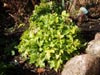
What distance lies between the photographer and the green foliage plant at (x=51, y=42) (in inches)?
220

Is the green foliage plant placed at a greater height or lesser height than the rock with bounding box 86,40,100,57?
greater

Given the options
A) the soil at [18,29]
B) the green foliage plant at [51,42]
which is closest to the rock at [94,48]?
the green foliage plant at [51,42]

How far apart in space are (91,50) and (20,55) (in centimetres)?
137

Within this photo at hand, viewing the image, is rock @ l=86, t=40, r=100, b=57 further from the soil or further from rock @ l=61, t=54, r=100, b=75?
the soil

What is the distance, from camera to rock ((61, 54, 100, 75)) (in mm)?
5293

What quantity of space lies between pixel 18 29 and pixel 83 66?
2089 mm

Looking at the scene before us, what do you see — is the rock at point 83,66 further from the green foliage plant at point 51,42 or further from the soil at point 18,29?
the soil at point 18,29

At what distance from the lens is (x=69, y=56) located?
5.68m

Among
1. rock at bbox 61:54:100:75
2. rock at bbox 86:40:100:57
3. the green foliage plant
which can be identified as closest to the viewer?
rock at bbox 61:54:100:75

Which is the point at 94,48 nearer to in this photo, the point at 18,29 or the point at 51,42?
the point at 51,42

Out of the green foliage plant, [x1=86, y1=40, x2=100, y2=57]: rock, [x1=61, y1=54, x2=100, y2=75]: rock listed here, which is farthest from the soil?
[x1=86, y1=40, x2=100, y2=57]: rock

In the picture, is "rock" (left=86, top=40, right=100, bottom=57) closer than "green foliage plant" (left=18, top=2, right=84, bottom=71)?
No

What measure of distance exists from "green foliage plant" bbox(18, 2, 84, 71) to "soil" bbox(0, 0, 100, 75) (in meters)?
0.18

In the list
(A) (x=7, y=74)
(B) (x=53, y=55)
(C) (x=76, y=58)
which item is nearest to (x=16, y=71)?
(A) (x=7, y=74)
